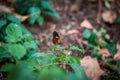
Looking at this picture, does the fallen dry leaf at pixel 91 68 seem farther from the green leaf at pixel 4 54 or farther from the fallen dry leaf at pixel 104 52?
the green leaf at pixel 4 54

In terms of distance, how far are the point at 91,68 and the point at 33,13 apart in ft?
2.59

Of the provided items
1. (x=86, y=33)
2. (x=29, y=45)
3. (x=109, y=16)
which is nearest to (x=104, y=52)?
(x=86, y=33)

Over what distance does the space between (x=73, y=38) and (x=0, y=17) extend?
0.66 metres

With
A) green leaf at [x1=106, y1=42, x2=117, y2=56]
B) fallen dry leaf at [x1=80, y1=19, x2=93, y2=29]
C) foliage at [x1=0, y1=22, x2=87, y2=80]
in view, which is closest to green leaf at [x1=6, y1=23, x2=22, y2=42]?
foliage at [x1=0, y1=22, x2=87, y2=80]

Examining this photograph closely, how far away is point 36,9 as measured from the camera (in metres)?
2.49

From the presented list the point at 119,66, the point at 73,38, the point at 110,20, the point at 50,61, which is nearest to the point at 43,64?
the point at 50,61

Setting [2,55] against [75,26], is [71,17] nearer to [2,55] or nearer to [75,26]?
[75,26]

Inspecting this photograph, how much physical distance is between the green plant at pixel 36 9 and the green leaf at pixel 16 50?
912mm

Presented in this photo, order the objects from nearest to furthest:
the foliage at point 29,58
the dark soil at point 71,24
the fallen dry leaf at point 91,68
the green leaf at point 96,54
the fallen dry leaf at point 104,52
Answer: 1. the foliage at point 29,58
2. the fallen dry leaf at point 91,68
3. the green leaf at point 96,54
4. the fallen dry leaf at point 104,52
5. the dark soil at point 71,24

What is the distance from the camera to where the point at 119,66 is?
2.06 meters

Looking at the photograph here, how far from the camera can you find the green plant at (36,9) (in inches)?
97.3

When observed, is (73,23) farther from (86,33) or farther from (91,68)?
(91,68)

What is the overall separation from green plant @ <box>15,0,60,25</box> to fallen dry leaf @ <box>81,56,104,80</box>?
2.06 ft

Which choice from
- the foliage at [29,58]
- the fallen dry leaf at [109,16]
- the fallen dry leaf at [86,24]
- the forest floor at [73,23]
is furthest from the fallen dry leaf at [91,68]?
the fallen dry leaf at [109,16]
